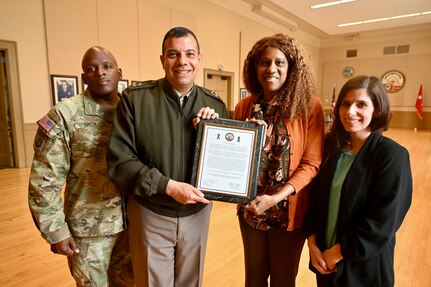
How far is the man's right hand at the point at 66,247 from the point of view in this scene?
138 centimetres

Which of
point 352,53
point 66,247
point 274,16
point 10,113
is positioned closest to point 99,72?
point 66,247

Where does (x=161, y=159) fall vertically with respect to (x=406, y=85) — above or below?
→ below

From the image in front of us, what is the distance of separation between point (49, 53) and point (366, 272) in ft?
19.3

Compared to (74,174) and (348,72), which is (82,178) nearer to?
(74,174)

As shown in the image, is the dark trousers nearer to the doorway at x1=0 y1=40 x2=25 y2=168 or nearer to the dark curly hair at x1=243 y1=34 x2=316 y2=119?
the dark curly hair at x1=243 y1=34 x2=316 y2=119

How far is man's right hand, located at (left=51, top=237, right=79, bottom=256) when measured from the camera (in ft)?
4.51

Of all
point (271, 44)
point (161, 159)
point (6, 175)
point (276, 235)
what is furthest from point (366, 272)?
point (6, 175)

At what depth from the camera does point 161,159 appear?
50.6 inches

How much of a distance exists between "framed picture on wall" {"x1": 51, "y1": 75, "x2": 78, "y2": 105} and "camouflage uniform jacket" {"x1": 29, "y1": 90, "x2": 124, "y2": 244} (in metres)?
4.71

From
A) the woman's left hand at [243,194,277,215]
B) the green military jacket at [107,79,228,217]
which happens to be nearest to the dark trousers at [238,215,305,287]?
the woman's left hand at [243,194,277,215]

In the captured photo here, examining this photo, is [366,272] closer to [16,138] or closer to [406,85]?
[16,138]

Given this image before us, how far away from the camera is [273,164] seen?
144 centimetres

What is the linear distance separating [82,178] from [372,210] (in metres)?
1.32

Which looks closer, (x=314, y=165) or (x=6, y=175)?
(x=314, y=165)
